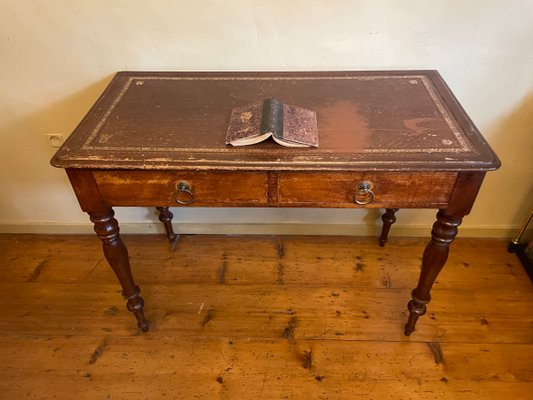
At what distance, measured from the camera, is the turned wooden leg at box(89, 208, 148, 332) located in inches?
51.6

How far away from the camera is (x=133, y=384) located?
1560 millimetres

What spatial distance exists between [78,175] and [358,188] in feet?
2.75

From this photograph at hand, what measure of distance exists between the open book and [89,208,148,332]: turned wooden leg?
1.64 feet

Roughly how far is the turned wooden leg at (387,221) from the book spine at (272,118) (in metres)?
0.93

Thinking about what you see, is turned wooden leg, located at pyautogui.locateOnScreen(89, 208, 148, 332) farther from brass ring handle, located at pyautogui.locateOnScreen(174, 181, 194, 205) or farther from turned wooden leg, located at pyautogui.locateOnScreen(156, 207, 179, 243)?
A: turned wooden leg, located at pyautogui.locateOnScreen(156, 207, 179, 243)

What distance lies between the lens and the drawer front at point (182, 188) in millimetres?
1189

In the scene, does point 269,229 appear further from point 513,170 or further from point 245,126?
point 513,170

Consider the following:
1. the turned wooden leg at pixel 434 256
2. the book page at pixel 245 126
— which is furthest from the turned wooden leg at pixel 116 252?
the turned wooden leg at pixel 434 256

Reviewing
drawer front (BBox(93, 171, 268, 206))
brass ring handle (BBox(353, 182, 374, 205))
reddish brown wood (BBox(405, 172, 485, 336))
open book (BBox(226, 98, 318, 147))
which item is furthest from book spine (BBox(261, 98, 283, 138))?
reddish brown wood (BBox(405, 172, 485, 336))

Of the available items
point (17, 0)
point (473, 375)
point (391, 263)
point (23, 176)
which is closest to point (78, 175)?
point (17, 0)

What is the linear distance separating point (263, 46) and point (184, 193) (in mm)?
→ 719

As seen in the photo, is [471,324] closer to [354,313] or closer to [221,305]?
[354,313]

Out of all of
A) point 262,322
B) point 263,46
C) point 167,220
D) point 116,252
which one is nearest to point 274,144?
point 263,46

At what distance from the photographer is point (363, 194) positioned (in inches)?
46.9
